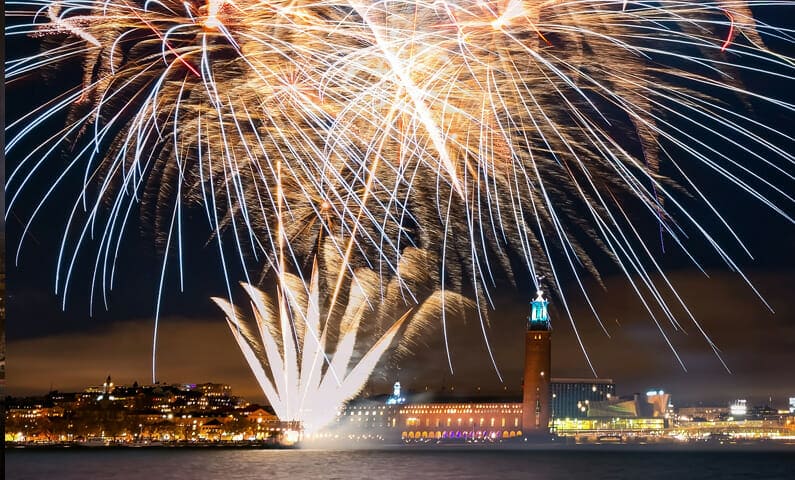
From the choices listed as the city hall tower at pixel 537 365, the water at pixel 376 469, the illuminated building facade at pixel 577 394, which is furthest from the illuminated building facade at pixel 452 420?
the water at pixel 376 469

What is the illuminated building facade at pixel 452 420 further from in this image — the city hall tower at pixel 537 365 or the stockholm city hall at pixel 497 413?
the city hall tower at pixel 537 365

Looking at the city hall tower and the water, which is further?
the city hall tower

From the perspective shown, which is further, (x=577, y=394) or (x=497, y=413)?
(x=577, y=394)

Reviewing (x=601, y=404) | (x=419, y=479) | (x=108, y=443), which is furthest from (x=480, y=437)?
(x=419, y=479)

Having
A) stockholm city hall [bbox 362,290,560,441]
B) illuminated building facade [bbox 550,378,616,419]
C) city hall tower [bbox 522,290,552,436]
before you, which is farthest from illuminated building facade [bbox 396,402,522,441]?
city hall tower [bbox 522,290,552,436]

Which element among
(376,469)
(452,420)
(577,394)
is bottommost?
(376,469)

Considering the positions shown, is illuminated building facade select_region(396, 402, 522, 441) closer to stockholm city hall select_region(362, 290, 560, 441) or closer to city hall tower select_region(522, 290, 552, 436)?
stockholm city hall select_region(362, 290, 560, 441)

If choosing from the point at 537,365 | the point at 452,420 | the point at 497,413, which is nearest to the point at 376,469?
the point at 537,365

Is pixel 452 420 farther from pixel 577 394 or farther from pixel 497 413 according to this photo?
pixel 577 394
